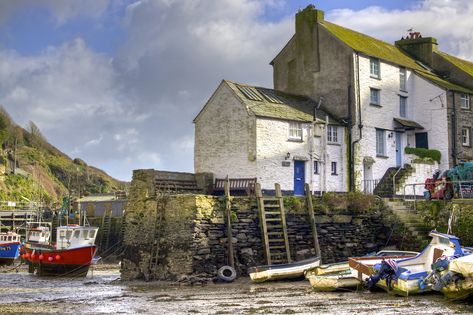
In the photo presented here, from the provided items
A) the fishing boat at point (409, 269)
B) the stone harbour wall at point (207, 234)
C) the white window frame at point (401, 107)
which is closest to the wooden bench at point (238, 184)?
the stone harbour wall at point (207, 234)

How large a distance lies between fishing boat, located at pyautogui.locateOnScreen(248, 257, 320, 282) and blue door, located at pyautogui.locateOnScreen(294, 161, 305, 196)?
9058 millimetres

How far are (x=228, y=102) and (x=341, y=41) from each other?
805 centimetres

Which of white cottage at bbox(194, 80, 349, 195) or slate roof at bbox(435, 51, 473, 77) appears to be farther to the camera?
slate roof at bbox(435, 51, 473, 77)

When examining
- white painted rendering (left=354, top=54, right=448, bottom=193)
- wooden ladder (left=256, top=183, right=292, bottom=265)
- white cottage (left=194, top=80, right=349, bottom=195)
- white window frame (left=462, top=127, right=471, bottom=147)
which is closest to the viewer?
wooden ladder (left=256, top=183, right=292, bottom=265)

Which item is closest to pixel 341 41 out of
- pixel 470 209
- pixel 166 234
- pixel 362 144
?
pixel 362 144

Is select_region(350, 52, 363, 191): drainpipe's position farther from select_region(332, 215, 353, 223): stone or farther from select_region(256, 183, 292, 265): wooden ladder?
select_region(256, 183, 292, 265): wooden ladder

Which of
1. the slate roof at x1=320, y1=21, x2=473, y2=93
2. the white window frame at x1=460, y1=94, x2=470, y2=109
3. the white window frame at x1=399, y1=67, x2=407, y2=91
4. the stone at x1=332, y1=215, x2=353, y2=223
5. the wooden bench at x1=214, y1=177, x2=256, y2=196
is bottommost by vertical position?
the stone at x1=332, y1=215, x2=353, y2=223

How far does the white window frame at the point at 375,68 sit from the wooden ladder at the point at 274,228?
13970 millimetres

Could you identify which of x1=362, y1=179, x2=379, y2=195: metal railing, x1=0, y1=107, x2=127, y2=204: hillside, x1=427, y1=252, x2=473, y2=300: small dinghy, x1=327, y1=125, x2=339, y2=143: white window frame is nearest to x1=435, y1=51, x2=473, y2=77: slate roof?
x1=362, y1=179, x2=379, y2=195: metal railing

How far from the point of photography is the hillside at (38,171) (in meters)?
79.1

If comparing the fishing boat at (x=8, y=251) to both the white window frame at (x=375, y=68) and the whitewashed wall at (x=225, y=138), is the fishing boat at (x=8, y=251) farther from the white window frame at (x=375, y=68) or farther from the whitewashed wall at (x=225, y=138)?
the white window frame at (x=375, y=68)

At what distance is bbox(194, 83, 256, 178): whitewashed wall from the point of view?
35.3 meters

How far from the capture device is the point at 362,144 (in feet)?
130

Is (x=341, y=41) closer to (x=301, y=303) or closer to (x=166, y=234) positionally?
(x=166, y=234)
